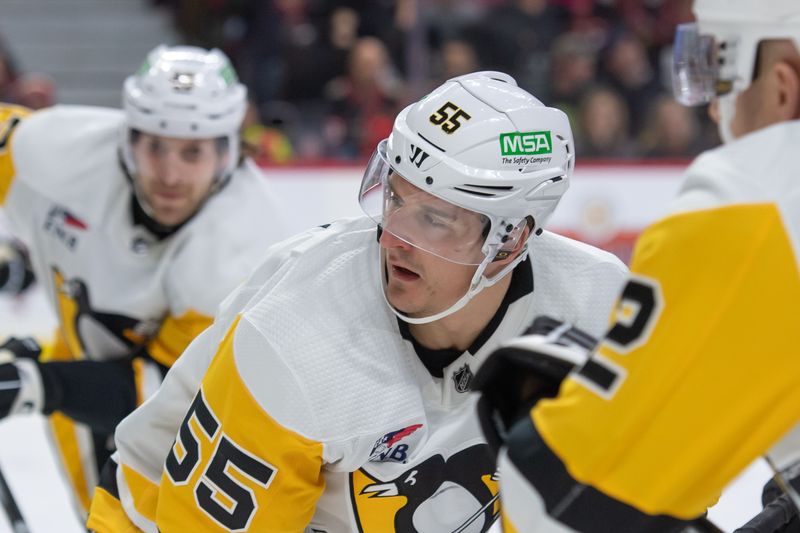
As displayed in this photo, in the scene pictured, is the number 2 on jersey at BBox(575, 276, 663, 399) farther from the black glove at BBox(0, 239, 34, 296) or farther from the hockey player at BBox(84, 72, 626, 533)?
the black glove at BBox(0, 239, 34, 296)

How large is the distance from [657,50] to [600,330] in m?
4.49

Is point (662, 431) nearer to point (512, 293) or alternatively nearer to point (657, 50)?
point (512, 293)

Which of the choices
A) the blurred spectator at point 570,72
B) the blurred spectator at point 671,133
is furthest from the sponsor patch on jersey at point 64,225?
the blurred spectator at point 570,72

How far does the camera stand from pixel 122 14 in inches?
262

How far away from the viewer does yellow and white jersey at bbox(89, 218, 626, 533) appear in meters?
1.60

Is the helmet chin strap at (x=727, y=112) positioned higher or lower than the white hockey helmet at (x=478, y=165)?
higher

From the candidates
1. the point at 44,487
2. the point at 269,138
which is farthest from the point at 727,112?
the point at 269,138

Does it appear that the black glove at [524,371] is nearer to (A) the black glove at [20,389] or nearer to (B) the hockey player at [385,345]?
(B) the hockey player at [385,345]

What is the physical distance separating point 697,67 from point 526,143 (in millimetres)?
267

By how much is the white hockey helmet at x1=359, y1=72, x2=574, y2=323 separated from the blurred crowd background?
11.0 feet

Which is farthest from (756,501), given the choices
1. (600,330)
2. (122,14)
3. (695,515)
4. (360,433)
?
(122,14)

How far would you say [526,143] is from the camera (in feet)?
5.46

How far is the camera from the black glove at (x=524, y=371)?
132 centimetres

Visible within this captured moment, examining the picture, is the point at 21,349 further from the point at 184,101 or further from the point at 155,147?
the point at 184,101
